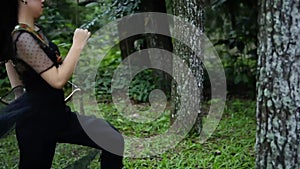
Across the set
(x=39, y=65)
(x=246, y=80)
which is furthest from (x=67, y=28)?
(x=39, y=65)

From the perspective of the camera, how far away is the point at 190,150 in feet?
13.8

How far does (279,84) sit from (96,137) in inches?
37.1

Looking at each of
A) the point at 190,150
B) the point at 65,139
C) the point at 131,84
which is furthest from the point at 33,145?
the point at 131,84

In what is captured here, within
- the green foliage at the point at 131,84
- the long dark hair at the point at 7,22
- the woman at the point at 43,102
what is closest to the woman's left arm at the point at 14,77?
the woman at the point at 43,102

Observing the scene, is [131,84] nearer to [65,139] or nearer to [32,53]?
[65,139]

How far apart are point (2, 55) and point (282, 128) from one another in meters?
1.40

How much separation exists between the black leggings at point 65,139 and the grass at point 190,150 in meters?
0.28

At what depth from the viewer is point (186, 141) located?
441cm

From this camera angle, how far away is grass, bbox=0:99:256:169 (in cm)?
318

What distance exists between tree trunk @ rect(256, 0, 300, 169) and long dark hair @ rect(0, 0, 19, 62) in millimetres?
1184

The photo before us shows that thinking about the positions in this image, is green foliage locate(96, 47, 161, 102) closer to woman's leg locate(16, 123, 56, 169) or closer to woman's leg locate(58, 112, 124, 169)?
woman's leg locate(58, 112, 124, 169)

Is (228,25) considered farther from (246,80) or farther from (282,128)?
(282,128)

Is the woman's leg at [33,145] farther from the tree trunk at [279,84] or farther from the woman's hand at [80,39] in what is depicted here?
the tree trunk at [279,84]

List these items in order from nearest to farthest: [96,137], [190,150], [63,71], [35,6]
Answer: [63,71], [35,6], [96,137], [190,150]
